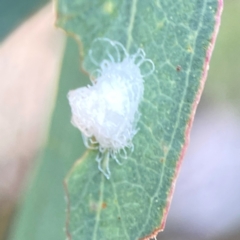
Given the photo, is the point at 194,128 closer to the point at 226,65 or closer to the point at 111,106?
the point at 226,65

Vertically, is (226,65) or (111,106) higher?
(226,65)

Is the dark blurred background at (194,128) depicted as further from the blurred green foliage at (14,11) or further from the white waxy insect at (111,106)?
the white waxy insect at (111,106)

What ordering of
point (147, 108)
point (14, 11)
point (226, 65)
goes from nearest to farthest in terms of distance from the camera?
1. point (147, 108)
2. point (14, 11)
3. point (226, 65)

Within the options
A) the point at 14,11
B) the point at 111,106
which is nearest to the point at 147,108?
the point at 111,106

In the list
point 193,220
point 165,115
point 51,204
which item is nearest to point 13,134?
point 51,204

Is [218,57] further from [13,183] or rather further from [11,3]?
[13,183]
